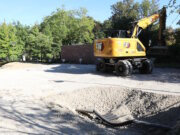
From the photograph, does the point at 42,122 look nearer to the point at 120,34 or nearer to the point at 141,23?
the point at 120,34

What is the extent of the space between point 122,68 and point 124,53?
100 centimetres

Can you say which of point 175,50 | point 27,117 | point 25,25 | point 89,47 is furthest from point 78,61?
point 27,117

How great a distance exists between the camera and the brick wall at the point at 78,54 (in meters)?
23.3

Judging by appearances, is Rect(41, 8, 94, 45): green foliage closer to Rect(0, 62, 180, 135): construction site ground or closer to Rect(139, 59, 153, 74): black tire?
Rect(139, 59, 153, 74): black tire

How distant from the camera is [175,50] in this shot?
61.9 feet

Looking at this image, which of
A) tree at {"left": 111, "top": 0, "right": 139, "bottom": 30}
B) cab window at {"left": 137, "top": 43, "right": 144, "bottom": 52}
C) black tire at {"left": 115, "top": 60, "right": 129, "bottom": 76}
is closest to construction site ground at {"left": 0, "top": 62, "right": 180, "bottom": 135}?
black tire at {"left": 115, "top": 60, "right": 129, "bottom": 76}

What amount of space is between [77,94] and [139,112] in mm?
2669

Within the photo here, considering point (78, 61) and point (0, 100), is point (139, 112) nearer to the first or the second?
point (0, 100)

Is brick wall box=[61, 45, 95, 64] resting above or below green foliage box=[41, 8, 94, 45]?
below

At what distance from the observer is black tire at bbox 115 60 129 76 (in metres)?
11.4

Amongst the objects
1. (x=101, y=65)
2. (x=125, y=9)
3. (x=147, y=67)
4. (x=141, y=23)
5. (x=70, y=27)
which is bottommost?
(x=147, y=67)

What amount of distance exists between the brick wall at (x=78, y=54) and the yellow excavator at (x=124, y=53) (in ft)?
30.6

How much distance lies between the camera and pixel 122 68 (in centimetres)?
1162

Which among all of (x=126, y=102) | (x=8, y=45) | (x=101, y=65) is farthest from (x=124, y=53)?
(x=8, y=45)
